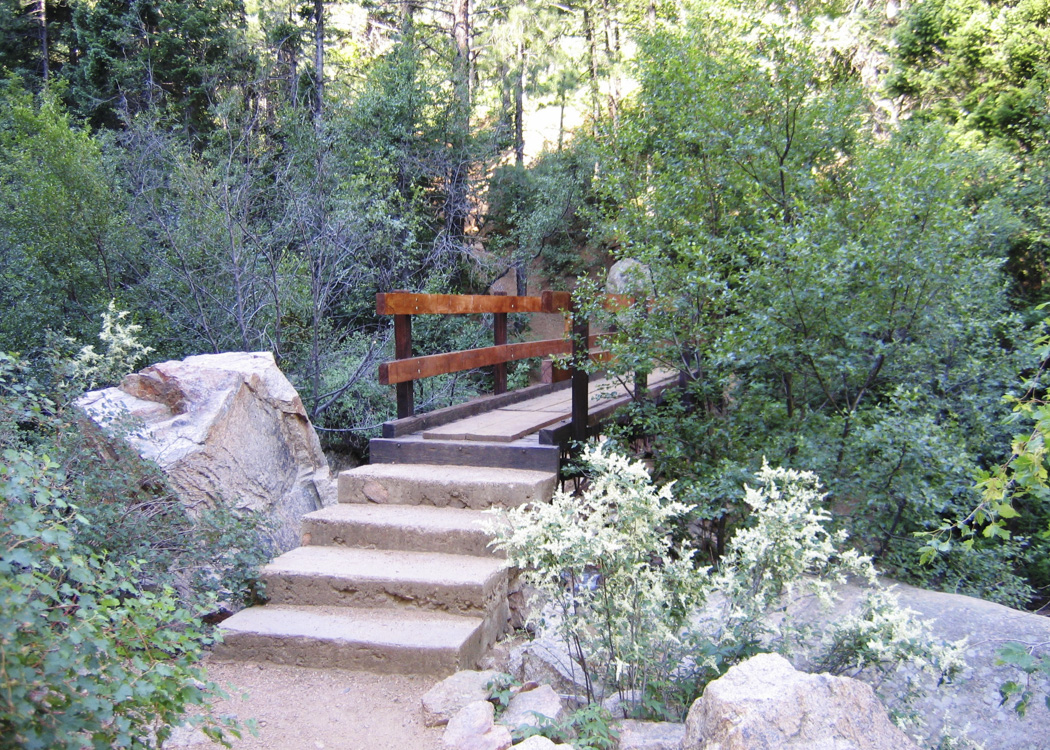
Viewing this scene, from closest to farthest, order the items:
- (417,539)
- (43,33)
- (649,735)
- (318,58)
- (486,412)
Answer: (649,735)
(417,539)
(486,412)
(318,58)
(43,33)

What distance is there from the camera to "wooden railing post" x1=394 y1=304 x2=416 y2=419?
17.4 ft

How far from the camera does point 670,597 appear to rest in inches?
116

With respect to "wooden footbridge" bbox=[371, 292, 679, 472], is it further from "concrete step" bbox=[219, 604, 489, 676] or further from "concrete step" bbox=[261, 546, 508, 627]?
"concrete step" bbox=[219, 604, 489, 676]

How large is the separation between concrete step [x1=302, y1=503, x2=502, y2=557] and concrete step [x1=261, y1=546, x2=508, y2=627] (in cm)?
9

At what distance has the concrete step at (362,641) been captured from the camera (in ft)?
11.2

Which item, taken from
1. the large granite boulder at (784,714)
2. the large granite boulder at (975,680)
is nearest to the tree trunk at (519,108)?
the large granite boulder at (975,680)

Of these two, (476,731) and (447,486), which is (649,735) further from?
(447,486)

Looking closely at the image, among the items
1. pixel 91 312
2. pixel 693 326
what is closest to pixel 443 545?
pixel 693 326

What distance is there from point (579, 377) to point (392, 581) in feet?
6.72

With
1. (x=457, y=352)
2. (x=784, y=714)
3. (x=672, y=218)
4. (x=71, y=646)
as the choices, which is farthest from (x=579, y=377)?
(x=71, y=646)

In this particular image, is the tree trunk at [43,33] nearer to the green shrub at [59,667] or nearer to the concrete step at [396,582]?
the concrete step at [396,582]

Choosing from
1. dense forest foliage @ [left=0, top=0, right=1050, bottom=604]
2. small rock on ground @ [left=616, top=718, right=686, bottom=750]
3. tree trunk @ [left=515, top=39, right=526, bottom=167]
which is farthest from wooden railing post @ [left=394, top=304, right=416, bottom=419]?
tree trunk @ [left=515, top=39, right=526, bottom=167]

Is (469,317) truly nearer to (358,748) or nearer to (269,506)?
(269,506)

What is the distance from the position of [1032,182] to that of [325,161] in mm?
9772
